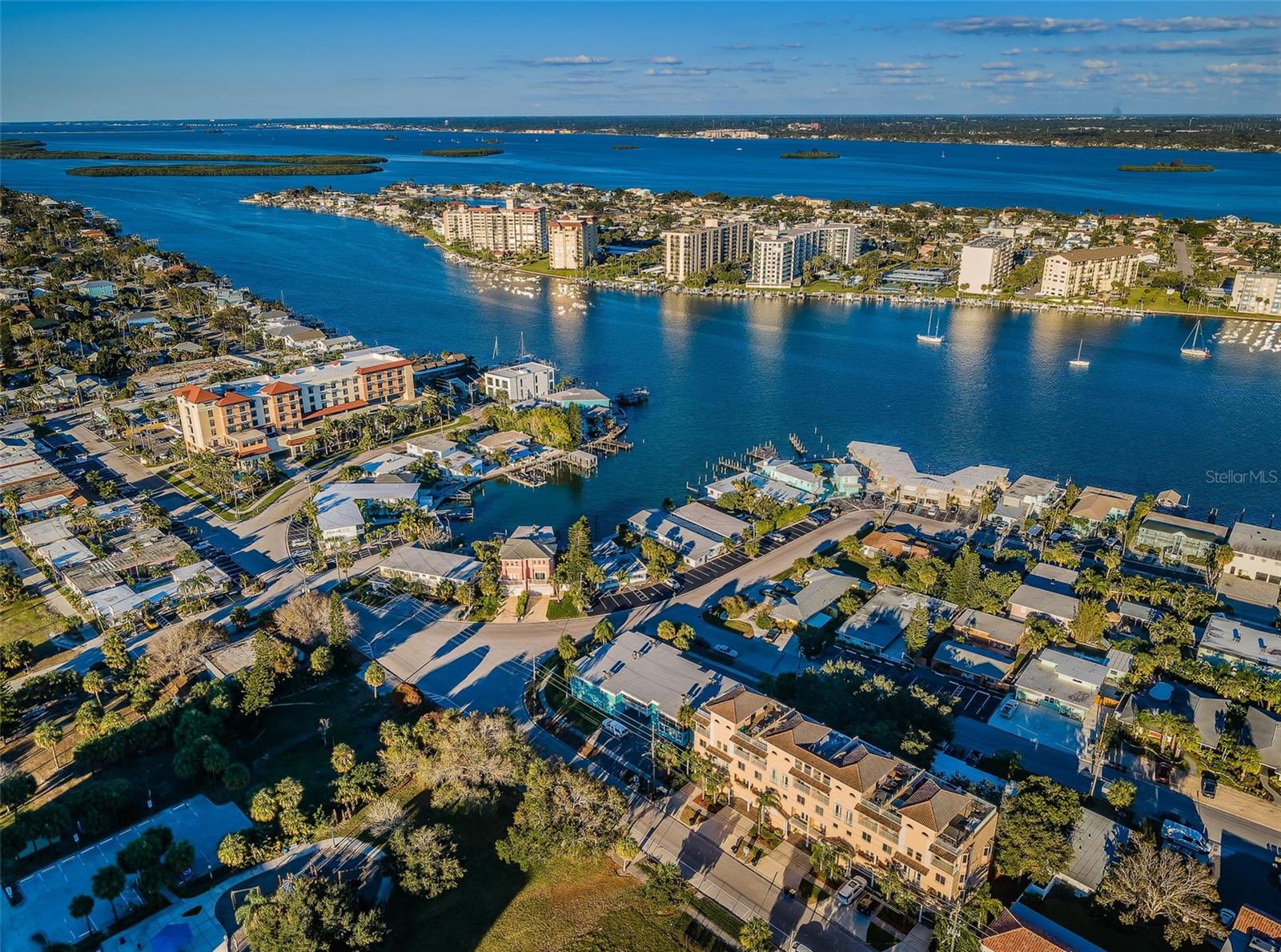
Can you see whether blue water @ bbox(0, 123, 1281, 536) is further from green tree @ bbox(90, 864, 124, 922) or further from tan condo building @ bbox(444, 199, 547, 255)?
green tree @ bbox(90, 864, 124, 922)

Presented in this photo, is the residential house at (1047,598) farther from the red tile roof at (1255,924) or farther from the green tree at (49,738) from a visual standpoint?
the green tree at (49,738)

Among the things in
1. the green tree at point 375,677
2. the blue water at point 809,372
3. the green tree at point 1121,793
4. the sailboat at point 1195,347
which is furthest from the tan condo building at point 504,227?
the green tree at point 1121,793

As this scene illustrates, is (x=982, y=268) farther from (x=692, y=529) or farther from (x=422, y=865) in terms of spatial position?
(x=422, y=865)

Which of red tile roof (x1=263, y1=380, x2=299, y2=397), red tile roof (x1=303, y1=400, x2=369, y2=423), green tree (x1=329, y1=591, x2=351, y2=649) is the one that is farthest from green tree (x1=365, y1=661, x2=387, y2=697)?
red tile roof (x1=303, y1=400, x2=369, y2=423)

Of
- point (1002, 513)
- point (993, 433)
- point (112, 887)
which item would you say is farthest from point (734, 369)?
point (112, 887)

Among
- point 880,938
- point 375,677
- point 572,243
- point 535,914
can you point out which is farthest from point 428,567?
point 572,243

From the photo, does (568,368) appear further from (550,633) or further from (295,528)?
(550,633)

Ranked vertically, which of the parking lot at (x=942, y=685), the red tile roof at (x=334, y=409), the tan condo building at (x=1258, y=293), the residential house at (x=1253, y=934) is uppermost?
the tan condo building at (x=1258, y=293)
